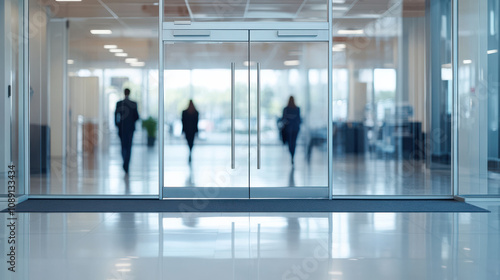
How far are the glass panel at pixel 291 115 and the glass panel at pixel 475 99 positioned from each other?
2113 mm

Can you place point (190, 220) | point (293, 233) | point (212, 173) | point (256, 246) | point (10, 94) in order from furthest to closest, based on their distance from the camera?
1. point (212, 173)
2. point (10, 94)
3. point (190, 220)
4. point (293, 233)
5. point (256, 246)

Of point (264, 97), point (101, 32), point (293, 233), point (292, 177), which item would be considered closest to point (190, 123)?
point (264, 97)

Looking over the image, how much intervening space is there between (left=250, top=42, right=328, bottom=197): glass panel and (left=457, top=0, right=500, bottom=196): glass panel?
2113 millimetres

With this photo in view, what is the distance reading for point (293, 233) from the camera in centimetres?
634

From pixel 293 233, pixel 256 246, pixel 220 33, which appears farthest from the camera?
pixel 220 33

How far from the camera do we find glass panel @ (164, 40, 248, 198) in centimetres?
936

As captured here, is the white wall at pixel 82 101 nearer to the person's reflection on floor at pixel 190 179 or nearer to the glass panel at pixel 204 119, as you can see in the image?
the glass panel at pixel 204 119

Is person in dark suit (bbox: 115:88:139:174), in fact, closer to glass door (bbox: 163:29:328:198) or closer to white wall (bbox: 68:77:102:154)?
white wall (bbox: 68:77:102:154)

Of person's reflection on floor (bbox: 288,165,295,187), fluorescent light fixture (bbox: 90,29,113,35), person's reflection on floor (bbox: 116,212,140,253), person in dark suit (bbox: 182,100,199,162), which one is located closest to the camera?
person's reflection on floor (bbox: 116,212,140,253)

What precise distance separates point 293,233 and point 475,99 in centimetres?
453

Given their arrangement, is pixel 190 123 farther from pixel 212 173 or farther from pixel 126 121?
pixel 126 121

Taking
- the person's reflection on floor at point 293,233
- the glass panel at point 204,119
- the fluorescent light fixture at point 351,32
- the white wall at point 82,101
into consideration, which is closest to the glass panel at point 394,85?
the fluorescent light fixture at point 351,32

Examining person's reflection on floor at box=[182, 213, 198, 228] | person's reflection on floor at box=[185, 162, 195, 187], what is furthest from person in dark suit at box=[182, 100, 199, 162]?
person's reflection on floor at box=[182, 213, 198, 228]

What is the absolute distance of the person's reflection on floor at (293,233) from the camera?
18.7ft
